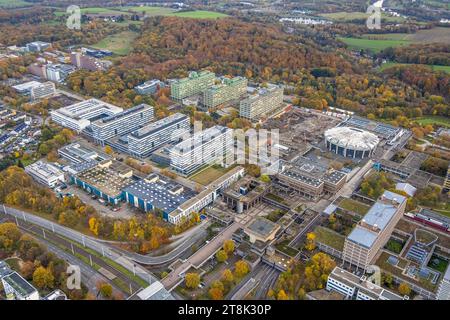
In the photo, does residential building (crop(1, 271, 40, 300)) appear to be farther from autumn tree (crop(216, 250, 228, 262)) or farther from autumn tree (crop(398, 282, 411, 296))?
autumn tree (crop(398, 282, 411, 296))

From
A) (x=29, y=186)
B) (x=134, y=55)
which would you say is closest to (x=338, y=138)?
(x=29, y=186)

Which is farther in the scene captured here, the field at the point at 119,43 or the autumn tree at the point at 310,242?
the field at the point at 119,43

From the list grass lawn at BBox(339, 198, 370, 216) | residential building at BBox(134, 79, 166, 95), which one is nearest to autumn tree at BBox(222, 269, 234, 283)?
grass lawn at BBox(339, 198, 370, 216)

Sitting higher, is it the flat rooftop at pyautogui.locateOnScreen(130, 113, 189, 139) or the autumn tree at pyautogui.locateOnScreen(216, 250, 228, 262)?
the flat rooftop at pyautogui.locateOnScreen(130, 113, 189, 139)

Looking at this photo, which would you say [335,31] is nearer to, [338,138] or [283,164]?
[338,138]

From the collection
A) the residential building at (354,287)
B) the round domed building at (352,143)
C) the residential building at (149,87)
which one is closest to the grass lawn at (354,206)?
the residential building at (354,287)

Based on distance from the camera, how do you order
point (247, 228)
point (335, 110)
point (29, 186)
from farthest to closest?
point (335, 110) → point (29, 186) → point (247, 228)

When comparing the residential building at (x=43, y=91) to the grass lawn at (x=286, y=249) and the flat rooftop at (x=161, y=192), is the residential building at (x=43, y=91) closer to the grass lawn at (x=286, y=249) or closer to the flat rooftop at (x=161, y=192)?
the flat rooftop at (x=161, y=192)
